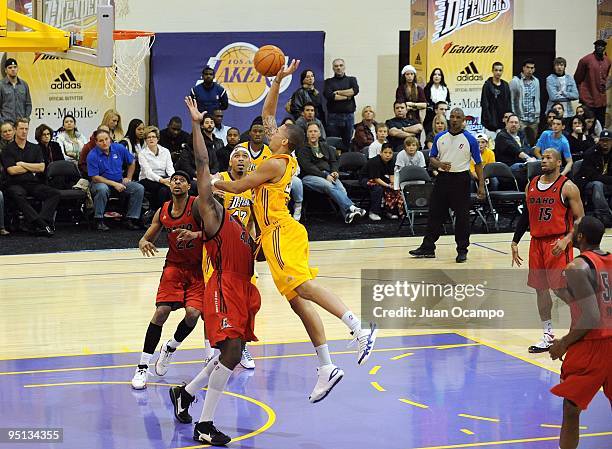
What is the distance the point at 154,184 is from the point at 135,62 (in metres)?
2.64

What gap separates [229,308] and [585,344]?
2265 mm

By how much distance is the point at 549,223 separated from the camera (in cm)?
902

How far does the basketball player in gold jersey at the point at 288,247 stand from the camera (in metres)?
7.54

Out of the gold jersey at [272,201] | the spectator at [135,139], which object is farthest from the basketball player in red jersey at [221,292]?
the spectator at [135,139]

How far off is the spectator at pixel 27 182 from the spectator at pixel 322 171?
3.80m

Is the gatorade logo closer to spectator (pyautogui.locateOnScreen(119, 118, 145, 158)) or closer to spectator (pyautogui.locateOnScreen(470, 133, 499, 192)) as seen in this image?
spectator (pyautogui.locateOnScreen(119, 118, 145, 158))

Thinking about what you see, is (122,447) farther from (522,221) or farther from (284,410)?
(522,221)

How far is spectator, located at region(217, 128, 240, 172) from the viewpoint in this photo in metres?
15.9

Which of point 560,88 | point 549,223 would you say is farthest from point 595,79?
point 549,223

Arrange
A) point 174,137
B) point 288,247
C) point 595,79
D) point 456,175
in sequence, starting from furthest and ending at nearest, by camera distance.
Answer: point 595,79, point 174,137, point 456,175, point 288,247

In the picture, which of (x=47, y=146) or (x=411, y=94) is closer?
(x=47, y=146)

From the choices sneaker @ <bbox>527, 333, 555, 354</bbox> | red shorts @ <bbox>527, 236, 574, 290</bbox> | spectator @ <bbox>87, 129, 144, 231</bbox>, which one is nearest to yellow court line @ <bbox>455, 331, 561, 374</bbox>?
sneaker @ <bbox>527, 333, 555, 354</bbox>

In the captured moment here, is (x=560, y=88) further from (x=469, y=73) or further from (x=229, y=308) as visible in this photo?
(x=229, y=308)

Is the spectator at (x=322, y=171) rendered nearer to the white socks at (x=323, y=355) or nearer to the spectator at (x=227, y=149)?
the spectator at (x=227, y=149)
